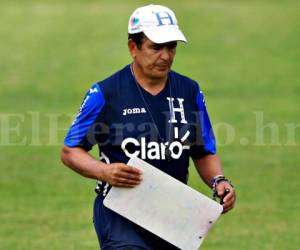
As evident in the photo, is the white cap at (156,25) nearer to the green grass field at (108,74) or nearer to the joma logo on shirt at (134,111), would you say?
the joma logo on shirt at (134,111)

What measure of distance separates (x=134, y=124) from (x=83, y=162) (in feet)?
1.35

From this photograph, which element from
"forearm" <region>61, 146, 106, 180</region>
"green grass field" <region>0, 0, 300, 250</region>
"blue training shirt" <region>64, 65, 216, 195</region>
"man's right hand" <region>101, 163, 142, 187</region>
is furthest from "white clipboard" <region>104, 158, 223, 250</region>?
"green grass field" <region>0, 0, 300, 250</region>

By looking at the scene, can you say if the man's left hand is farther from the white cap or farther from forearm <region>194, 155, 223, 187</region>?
the white cap

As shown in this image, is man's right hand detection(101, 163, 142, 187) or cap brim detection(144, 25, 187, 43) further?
cap brim detection(144, 25, 187, 43)

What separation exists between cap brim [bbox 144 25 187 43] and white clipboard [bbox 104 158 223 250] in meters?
0.78

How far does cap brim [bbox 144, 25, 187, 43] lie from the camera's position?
8.11m

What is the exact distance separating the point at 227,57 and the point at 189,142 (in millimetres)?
17404

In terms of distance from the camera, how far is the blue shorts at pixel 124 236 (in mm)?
8289

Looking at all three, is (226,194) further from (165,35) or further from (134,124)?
(165,35)

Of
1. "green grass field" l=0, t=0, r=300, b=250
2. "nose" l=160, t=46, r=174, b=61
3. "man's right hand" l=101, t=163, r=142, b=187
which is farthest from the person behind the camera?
"green grass field" l=0, t=0, r=300, b=250

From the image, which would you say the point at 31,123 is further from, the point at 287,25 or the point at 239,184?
the point at 287,25

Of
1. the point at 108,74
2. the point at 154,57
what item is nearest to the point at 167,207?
the point at 154,57

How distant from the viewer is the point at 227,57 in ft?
84.6

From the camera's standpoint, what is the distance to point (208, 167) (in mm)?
8680
